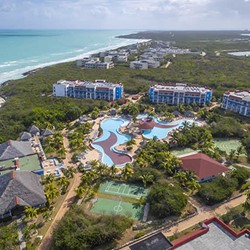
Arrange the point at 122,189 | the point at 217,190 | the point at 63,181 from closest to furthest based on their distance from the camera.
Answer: the point at 217,190 → the point at 63,181 → the point at 122,189

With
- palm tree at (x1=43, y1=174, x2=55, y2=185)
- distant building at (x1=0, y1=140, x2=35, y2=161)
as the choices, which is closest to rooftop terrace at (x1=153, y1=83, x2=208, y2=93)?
distant building at (x1=0, y1=140, x2=35, y2=161)

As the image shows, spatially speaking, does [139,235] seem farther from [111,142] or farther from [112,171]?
[111,142]

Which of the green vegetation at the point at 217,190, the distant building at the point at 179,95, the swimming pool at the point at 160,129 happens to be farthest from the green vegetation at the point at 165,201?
the distant building at the point at 179,95

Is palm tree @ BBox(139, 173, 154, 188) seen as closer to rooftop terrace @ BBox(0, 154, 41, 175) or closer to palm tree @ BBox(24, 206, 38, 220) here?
palm tree @ BBox(24, 206, 38, 220)

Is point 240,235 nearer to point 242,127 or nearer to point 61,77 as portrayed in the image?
point 242,127

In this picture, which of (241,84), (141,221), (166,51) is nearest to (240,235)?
(141,221)

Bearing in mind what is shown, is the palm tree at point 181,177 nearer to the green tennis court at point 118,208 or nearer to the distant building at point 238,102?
the green tennis court at point 118,208

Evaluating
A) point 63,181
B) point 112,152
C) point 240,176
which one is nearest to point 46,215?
point 63,181
